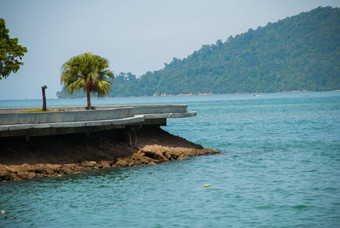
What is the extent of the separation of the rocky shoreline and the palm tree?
13.0 ft

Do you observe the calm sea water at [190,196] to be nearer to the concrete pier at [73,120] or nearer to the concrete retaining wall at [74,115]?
the concrete pier at [73,120]

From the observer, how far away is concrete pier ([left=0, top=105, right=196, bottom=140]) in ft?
83.7

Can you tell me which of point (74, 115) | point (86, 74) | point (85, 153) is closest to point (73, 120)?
point (74, 115)

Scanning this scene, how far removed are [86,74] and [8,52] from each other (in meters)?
5.30

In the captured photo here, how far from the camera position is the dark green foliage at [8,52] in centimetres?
3344

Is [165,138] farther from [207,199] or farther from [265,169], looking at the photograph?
[207,199]

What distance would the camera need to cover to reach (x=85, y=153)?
29688 millimetres

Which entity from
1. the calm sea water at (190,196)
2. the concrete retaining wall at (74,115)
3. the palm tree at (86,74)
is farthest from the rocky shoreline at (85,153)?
the palm tree at (86,74)

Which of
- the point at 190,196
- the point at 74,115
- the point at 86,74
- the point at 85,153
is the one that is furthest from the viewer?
the point at 86,74

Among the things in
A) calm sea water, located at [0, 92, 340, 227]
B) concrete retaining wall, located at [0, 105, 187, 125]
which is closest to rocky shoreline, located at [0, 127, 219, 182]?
calm sea water, located at [0, 92, 340, 227]

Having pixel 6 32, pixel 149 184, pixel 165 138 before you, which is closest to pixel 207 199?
pixel 149 184

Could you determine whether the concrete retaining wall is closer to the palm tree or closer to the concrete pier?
the concrete pier

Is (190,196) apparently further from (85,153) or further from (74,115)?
(85,153)

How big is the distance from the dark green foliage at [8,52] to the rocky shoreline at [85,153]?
25.9 feet
